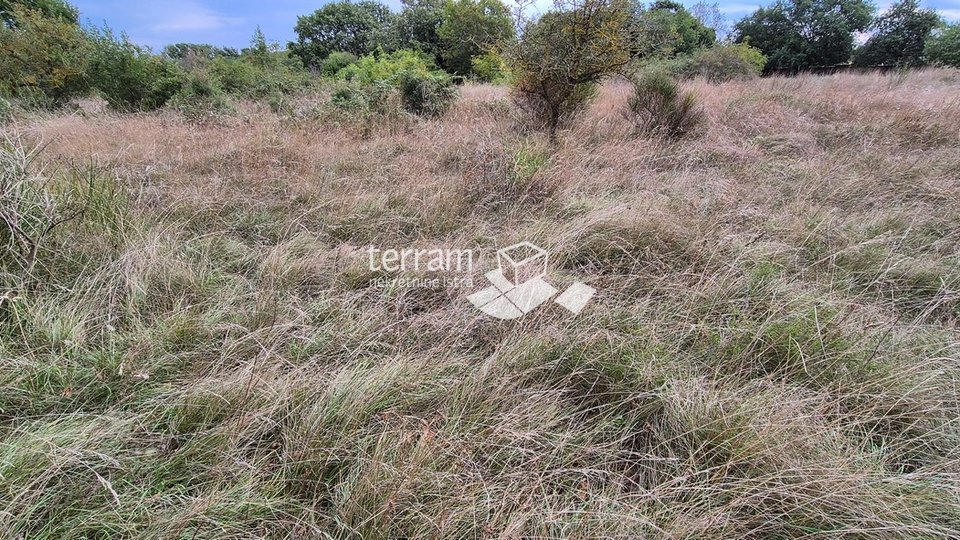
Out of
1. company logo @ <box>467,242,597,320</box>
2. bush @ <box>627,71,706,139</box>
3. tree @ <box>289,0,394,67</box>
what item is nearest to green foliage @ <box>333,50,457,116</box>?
bush @ <box>627,71,706,139</box>

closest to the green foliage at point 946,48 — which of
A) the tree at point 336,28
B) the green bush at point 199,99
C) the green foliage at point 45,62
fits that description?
the green bush at point 199,99

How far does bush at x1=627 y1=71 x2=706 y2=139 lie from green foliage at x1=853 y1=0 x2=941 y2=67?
21.2m

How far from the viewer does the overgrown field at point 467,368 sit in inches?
41.9

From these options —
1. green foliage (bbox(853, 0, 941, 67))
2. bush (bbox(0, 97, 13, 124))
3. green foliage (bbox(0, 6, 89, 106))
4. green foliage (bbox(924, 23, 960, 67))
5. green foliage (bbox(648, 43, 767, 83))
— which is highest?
green foliage (bbox(853, 0, 941, 67))

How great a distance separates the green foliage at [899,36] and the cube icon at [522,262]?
25.6 m

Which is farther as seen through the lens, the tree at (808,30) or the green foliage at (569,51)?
the tree at (808,30)

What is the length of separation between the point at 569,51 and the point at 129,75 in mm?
7444

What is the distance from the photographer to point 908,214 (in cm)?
284

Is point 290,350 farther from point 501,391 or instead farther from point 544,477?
point 544,477

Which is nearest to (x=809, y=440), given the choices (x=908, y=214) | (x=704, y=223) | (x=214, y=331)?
(x=704, y=223)

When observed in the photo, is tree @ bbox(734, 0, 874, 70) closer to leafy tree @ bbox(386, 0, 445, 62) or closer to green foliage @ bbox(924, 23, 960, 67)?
green foliage @ bbox(924, 23, 960, 67)

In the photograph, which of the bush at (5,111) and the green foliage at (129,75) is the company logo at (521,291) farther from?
the green foliage at (129,75)

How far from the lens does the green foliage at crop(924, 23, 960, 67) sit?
1352 cm

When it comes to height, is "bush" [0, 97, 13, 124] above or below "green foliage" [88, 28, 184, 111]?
below
